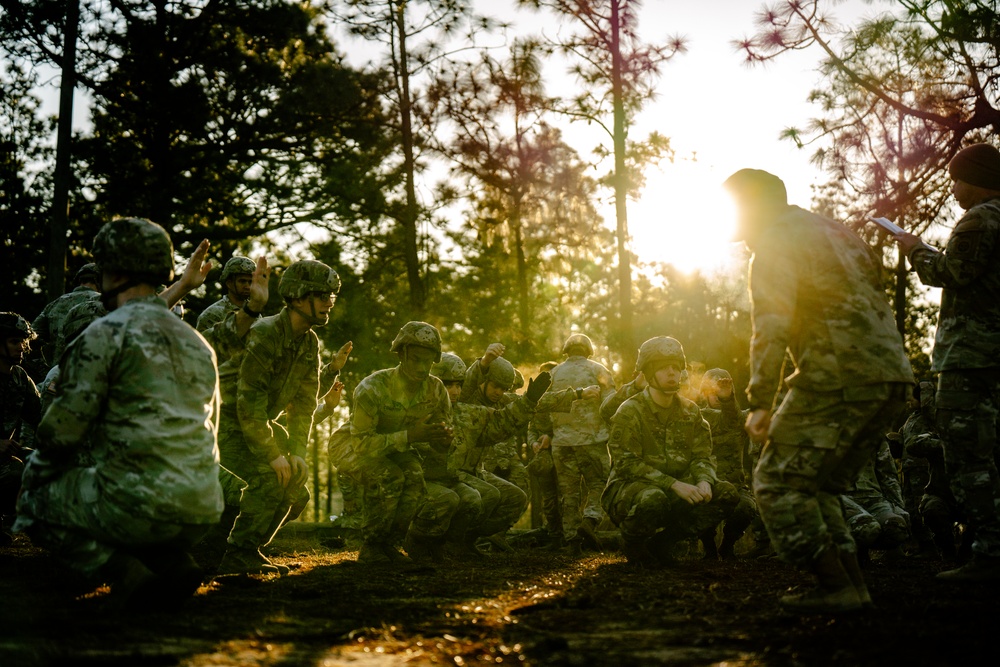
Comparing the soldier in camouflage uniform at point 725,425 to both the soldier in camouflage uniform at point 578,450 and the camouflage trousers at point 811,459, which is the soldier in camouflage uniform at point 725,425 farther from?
the camouflage trousers at point 811,459

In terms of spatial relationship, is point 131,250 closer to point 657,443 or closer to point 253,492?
point 253,492

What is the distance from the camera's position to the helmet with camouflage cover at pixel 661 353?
8180 millimetres

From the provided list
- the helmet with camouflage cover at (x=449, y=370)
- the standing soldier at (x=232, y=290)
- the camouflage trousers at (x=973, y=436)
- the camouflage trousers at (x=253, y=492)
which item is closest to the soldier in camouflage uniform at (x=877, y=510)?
the camouflage trousers at (x=973, y=436)

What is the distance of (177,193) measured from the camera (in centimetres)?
1956

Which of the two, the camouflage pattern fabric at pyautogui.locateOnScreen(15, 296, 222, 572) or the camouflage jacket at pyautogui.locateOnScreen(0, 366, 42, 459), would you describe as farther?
the camouflage jacket at pyautogui.locateOnScreen(0, 366, 42, 459)

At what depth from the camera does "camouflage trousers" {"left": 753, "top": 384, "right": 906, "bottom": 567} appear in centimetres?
463

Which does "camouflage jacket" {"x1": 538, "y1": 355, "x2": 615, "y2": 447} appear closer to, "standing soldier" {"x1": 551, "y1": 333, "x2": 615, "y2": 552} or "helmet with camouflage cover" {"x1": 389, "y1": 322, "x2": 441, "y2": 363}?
"standing soldier" {"x1": 551, "y1": 333, "x2": 615, "y2": 552}

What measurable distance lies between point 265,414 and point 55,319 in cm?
378

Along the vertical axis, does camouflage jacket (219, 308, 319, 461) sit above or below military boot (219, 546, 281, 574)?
above

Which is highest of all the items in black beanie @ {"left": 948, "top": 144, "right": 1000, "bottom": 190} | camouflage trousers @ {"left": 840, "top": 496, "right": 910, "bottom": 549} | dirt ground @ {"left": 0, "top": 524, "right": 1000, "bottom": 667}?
black beanie @ {"left": 948, "top": 144, "right": 1000, "bottom": 190}

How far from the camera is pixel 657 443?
26.9 feet

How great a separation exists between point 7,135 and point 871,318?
20.2 meters

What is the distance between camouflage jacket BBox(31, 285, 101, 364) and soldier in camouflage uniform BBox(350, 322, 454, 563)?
3.00 m

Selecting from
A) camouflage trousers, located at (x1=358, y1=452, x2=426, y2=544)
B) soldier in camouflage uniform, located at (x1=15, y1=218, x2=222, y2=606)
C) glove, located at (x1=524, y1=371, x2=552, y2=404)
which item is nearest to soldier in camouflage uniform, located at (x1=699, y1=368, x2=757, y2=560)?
glove, located at (x1=524, y1=371, x2=552, y2=404)
